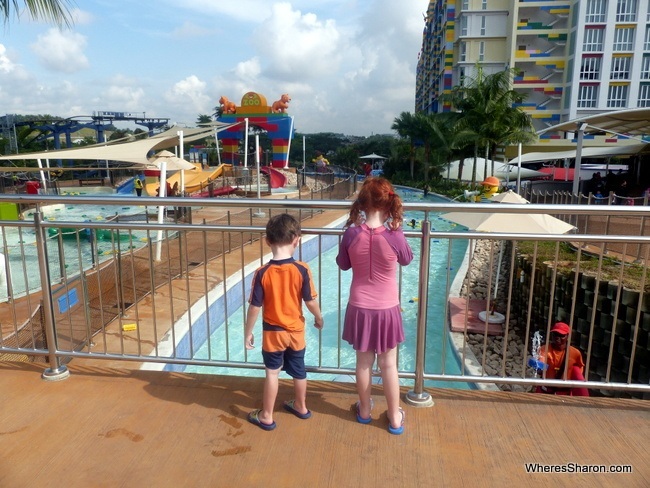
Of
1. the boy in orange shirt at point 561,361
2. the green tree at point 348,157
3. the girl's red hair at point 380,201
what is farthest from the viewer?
the green tree at point 348,157

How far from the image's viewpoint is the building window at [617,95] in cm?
4341

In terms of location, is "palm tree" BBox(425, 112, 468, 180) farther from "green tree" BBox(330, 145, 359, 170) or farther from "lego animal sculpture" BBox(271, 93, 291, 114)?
"green tree" BBox(330, 145, 359, 170)

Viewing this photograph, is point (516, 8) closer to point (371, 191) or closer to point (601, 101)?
point (601, 101)

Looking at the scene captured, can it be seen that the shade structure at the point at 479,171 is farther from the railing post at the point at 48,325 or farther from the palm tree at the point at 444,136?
the railing post at the point at 48,325

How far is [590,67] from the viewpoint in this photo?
4362 cm

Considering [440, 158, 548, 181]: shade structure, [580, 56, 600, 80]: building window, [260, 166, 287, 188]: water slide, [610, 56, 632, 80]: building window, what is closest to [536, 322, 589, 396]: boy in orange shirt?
[260, 166, 287, 188]: water slide

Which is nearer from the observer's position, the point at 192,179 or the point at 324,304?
the point at 324,304

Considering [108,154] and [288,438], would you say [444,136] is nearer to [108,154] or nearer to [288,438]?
[108,154]

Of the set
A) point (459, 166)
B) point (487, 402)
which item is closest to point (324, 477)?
point (487, 402)

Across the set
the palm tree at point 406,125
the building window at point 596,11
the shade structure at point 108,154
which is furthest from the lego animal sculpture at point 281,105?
the building window at point 596,11

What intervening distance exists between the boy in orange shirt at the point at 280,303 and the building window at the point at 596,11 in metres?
50.5

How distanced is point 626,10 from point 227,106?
116 feet

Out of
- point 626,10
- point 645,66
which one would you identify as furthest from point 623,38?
point 645,66

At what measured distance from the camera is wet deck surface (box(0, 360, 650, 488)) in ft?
8.24
